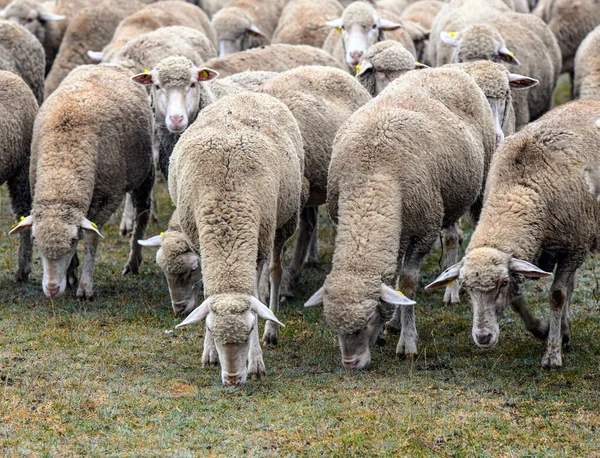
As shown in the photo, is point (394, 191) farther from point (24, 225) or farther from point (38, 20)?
point (38, 20)

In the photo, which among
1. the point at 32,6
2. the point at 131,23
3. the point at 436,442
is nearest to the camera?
the point at 436,442

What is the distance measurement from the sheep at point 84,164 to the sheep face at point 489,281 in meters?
3.23

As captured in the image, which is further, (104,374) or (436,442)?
(104,374)

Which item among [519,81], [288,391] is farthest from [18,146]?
[519,81]

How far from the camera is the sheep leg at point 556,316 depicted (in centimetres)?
693

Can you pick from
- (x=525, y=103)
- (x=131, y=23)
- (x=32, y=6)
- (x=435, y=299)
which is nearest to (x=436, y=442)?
(x=435, y=299)

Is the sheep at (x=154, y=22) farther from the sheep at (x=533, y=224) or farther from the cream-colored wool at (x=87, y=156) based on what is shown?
the sheep at (x=533, y=224)

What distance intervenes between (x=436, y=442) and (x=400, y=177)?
2054 mm

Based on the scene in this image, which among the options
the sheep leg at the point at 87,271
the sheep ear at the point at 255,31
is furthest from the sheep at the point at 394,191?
the sheep ear at the point at 255,31

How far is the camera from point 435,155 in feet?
23.7

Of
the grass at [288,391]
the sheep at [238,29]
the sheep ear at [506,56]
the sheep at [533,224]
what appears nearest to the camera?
the grass at [288,391]

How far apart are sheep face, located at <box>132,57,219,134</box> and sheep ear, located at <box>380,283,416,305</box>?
9.12 feet

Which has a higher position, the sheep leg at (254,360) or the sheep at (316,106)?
the sheep at (316,106)

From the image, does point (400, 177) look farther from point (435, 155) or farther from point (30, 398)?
point (30, 398)
